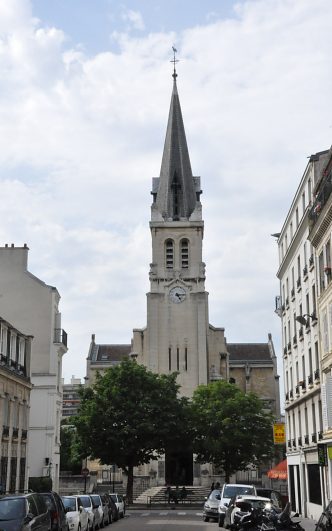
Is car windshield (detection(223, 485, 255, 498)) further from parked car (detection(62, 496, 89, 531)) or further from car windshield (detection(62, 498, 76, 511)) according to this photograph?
car windshield (detection(62, 498, 76, 511))

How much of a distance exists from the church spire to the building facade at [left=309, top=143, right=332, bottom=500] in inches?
1908

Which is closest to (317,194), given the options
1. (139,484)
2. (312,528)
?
(312,528)

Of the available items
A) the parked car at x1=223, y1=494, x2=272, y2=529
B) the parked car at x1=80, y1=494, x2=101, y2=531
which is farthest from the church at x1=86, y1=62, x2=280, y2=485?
the parked car at x1=223, y1=494, x2=272, y2=529

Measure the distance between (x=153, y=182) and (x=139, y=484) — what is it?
117ft

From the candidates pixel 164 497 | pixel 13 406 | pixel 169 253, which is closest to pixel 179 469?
pixel 164 497

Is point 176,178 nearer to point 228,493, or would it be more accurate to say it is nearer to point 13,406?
point 13,406

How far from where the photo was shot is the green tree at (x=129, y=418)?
5097cm

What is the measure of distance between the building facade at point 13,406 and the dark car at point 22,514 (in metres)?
17.1

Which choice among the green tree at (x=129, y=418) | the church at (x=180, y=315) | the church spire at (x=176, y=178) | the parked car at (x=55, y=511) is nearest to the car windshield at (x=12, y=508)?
the parked car at (x=55, y=511)

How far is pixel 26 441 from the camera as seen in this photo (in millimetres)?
39406

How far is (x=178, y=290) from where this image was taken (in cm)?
7650

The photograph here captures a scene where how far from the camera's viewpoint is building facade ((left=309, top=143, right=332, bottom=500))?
29016mm

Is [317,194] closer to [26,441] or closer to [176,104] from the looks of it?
[26,441]

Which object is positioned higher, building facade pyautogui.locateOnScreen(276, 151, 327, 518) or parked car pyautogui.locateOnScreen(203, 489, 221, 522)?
building facade pyautogui.locateOnScreen(276, 151, 327, 518)
